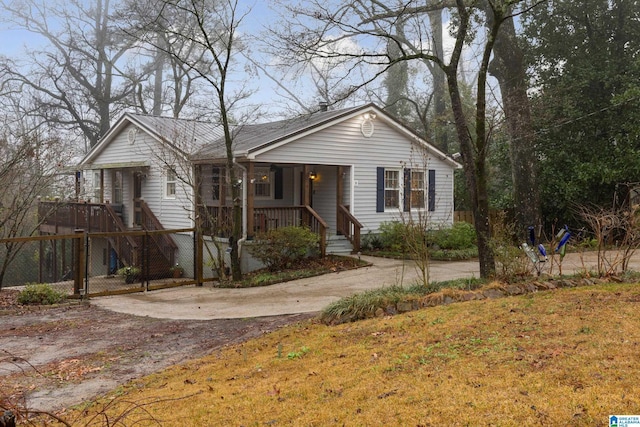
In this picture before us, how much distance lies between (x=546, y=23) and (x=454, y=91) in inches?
482

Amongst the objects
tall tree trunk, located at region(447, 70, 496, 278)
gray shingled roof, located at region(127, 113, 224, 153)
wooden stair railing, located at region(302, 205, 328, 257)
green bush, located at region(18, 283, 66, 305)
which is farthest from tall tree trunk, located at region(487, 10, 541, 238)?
green bush, located at region(18, 283, 66, 305)

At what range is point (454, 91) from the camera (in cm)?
973

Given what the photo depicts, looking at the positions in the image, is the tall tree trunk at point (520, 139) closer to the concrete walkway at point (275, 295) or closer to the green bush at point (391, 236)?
the concrete walkway at point (275, 295)

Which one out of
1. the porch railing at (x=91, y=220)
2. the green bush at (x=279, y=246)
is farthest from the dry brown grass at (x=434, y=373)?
the porch railing at (x=91, y=220)

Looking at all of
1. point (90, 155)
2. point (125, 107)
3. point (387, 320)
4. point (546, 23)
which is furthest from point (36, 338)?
point (125, 107)

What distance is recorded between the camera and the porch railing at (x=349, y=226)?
1609 centimetres

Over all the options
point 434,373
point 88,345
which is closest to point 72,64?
point 88,345

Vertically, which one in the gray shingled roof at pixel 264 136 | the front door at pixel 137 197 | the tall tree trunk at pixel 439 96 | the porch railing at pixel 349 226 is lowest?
the porch railing at pixel 349 226

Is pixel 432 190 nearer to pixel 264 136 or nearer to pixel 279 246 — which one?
pixel 264 136

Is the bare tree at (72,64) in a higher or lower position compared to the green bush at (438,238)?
higher

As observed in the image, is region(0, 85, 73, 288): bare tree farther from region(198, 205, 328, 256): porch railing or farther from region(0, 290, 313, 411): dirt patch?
region(198, 205, 328, 256): porch railing

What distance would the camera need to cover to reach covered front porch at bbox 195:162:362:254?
48.9 ft

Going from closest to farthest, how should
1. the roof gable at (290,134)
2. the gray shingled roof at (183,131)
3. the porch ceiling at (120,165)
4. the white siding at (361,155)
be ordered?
the roof gable at (290,134) → the white siding at (361,155) → the gray shingled roof at (183,131) → the porch ceiling at (120,165)

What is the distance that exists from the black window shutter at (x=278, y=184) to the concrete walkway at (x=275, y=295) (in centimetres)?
545
